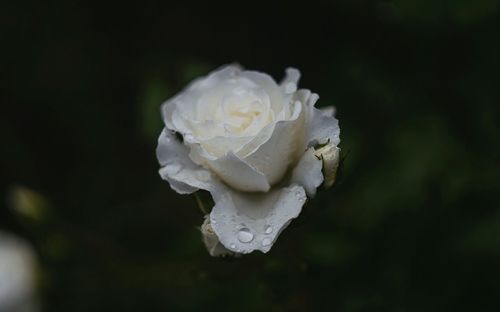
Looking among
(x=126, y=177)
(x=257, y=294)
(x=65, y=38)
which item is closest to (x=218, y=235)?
(x=257, y=294)

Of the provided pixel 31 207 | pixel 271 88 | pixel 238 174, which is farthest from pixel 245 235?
pixel 31 207

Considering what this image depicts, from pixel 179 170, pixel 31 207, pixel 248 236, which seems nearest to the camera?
pixel 248 236

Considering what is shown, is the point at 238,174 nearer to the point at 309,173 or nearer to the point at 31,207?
the point at 309,173

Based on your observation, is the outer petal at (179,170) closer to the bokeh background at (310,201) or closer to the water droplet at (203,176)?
the water droplet at (203,176)

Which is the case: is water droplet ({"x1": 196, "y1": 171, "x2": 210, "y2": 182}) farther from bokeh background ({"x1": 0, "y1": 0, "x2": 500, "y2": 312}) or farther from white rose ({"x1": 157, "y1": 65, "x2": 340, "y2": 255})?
bokeh background ({"x1": 0, "y1": 0, "x2": 500, "y2": 312})

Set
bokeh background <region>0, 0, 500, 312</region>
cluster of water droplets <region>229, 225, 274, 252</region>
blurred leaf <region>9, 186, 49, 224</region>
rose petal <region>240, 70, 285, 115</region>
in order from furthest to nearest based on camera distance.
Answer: blurred leaf <region>9, 186, 49, 224</region>, bokeh background <region>0, 0, 500, 312</region>, rose petal <region>240, 70, 285, 115</region>, cluster of water droplets <region>229, 225, 274, 252</region>

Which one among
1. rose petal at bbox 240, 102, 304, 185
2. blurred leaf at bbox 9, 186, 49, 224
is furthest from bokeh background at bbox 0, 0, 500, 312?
rose petal at bbox 240, 102, 304, 185

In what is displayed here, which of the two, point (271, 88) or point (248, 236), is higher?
point (271, 88)
